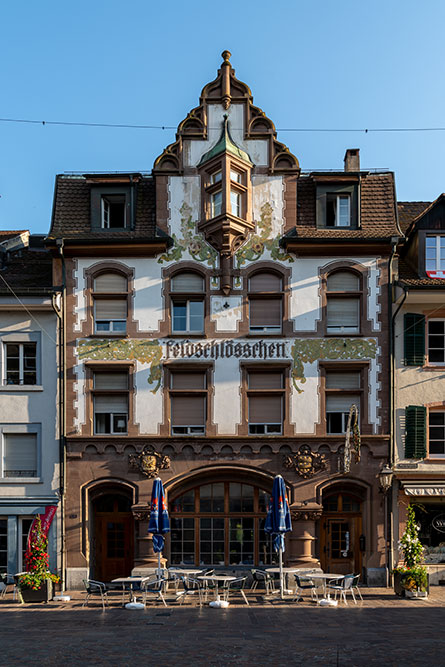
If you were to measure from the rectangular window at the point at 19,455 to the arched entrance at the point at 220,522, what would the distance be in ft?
16.4

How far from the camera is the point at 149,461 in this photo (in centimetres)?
2352

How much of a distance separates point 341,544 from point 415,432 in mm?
4676

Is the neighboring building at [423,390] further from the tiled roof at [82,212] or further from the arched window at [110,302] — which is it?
the arched window at [110,302]

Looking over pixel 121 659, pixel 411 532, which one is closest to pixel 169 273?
pixel 411 532

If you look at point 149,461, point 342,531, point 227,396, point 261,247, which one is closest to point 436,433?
point 342,531

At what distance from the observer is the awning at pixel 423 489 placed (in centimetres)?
2331

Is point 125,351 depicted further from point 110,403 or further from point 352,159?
point 352,159

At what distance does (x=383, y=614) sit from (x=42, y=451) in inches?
481

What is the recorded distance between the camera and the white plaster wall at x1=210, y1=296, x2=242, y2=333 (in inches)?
952

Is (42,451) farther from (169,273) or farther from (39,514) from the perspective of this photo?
(169,273)

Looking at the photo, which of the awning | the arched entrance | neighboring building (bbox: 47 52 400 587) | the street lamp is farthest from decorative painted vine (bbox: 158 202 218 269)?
the awning

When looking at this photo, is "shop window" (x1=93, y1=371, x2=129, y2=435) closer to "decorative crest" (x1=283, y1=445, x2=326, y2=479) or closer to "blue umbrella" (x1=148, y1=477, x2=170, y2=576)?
"blue umbrella" (x1=148, y1=477, x2=170, y2=576)

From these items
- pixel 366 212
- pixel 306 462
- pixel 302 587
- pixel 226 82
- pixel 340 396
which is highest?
pixel 226 82

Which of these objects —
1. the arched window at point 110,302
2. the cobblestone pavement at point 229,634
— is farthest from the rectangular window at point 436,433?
Answer: the arched window at point 110,302
